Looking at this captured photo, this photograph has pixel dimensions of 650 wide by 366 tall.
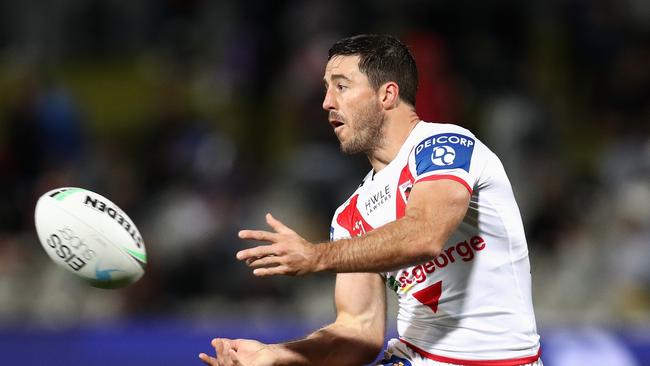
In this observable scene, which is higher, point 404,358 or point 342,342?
point 342,342

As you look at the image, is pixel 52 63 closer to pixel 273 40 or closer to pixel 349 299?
pixel 273 40

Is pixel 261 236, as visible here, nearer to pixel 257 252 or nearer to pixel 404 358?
pixel 257 252

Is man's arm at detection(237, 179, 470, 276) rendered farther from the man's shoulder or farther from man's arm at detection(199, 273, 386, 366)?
man's arm at detection(199, 273, 386, 366)

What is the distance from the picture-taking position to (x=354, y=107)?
4.98m

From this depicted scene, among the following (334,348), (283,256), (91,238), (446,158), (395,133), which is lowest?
(334,348)

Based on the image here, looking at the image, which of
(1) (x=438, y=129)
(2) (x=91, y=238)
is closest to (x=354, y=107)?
(1) (x=438, y=129)

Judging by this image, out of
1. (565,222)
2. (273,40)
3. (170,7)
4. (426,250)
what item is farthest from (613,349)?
(170,7)

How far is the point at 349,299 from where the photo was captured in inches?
209

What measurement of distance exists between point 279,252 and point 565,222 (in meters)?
5.45

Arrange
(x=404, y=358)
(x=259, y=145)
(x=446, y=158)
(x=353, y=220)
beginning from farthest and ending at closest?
(x=259, y=145) → (x=353, y=220) → (x=404, y=358) → (x=446, y=158)

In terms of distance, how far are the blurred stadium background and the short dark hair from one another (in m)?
3.21

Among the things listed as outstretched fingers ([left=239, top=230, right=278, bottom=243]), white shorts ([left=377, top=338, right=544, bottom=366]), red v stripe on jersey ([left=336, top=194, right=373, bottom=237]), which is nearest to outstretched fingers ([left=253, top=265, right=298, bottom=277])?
outstretched fingers ([left=239, top=230, right=278, bottom=243])

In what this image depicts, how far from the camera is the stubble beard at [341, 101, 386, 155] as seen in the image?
4996mm

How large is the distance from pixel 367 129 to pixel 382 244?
932 millimetres
